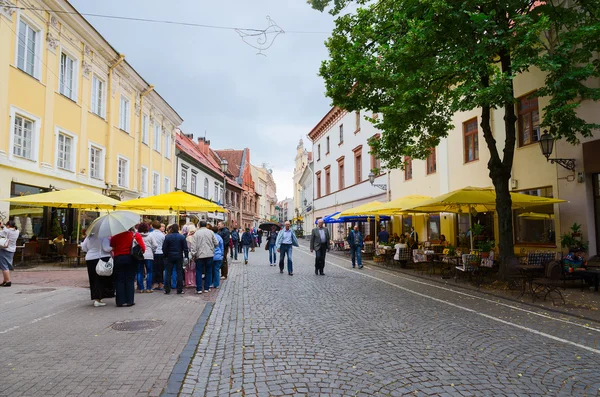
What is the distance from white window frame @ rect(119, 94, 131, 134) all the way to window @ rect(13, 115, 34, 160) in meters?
7.96

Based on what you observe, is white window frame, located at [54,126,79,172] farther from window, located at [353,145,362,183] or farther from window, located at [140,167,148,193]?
window, located at [353,145,362,183]

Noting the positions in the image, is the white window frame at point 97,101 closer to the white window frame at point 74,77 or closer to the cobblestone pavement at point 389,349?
the white window frame at point 74,77

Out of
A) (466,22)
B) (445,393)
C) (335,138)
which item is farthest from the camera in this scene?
(335,138)

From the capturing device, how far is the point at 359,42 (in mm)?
11867

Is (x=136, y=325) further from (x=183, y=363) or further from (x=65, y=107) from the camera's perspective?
(x=65, y=107)

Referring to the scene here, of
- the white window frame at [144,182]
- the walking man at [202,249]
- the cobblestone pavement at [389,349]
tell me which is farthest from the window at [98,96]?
the cobblestone pavement at [389,349]

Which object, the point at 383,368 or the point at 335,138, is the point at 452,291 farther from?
the point at 335,138

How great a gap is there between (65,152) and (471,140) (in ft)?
58.3

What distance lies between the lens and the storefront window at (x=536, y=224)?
1409 cm

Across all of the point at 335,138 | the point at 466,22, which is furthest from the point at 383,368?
the point at 335,138

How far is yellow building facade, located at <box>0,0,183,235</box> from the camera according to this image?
14.1 meters

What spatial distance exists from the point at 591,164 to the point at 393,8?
738 cm

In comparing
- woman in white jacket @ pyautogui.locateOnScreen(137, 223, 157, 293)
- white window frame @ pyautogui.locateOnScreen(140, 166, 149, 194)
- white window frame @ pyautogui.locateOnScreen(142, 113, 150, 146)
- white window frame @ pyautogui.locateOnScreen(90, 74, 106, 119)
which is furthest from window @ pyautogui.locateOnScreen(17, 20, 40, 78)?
white window frame @ pyautogui.locateOnScreen(140, 166, 149, 194)

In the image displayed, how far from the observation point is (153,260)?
10.5 metres
